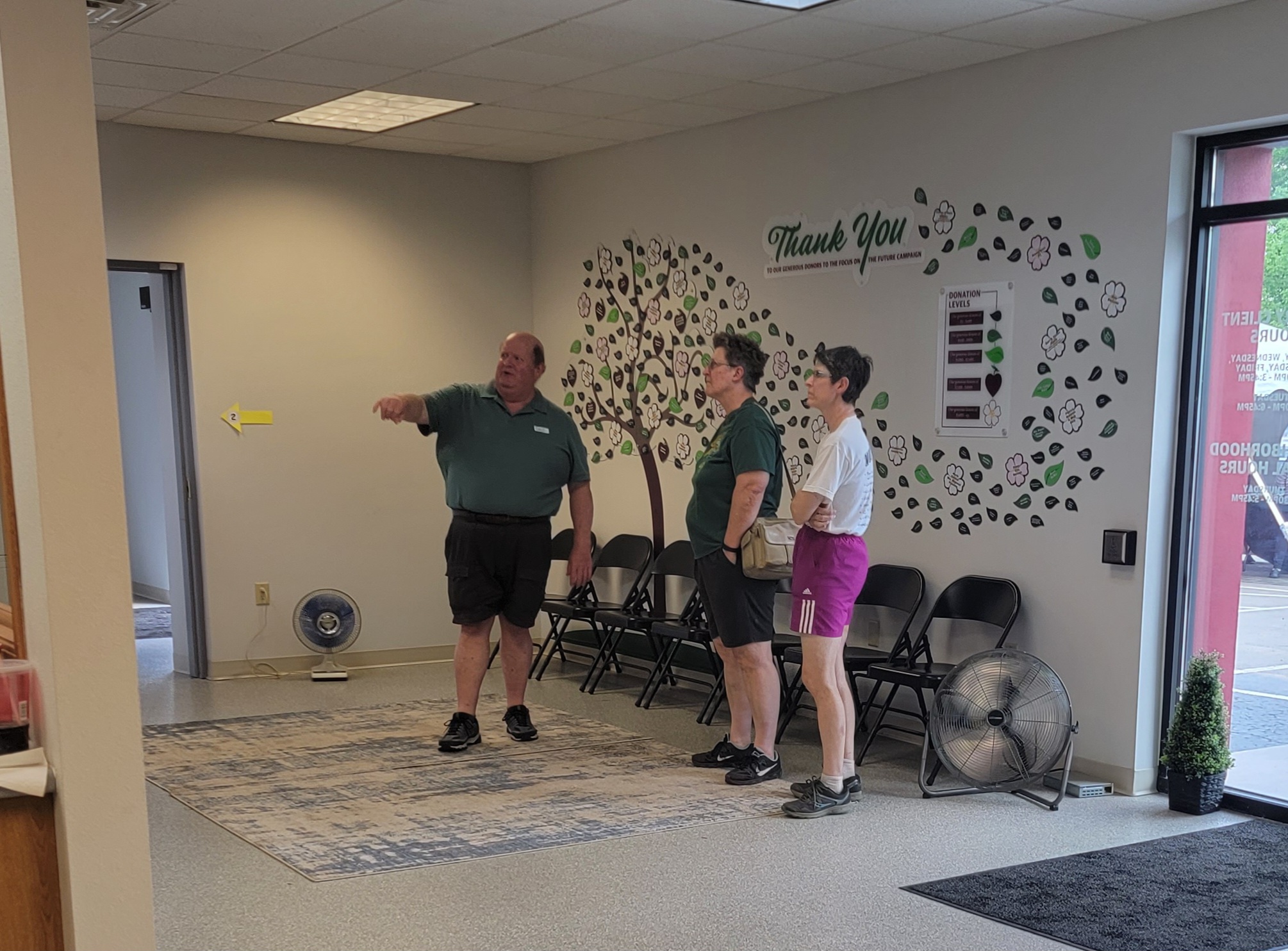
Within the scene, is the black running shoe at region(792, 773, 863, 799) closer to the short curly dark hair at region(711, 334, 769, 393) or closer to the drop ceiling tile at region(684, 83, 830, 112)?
the short curly dark hair at region(711, 334, 769, 393)

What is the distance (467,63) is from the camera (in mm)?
5770

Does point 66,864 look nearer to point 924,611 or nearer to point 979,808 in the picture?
point 979,808

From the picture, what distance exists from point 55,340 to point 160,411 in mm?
5281

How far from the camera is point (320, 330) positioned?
7742mm

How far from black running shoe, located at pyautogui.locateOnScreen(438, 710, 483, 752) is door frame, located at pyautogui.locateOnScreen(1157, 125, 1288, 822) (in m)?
2.66

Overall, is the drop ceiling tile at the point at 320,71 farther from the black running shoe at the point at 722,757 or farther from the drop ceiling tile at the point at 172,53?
the black running shoe at the point at 722,757

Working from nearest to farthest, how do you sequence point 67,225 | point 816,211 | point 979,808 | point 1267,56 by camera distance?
point 67,225
point 1267,56
point 979,808
point 816,211

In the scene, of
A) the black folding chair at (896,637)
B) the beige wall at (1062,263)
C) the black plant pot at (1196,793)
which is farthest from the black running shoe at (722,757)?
the black plant pot at (1196,793)

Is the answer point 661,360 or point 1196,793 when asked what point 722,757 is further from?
point 661,360

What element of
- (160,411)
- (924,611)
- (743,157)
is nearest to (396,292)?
(160,411)

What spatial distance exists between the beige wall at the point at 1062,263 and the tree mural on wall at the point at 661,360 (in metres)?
0.27

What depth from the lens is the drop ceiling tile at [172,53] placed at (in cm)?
543

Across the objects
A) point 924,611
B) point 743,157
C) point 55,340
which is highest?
point 743,157

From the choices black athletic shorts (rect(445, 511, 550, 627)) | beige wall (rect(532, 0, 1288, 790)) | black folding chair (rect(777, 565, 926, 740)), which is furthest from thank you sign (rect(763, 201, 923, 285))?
black athletic shorts (rect(445, 511, 550, 627))
